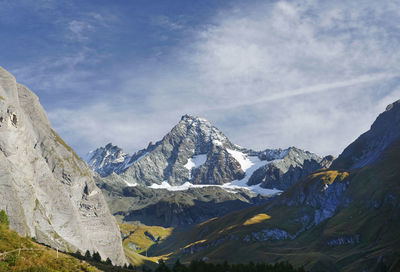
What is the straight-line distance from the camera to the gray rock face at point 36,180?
126875mm

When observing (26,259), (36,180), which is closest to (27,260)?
(26,259)

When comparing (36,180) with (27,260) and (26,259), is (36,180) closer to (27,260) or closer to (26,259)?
(26,259)

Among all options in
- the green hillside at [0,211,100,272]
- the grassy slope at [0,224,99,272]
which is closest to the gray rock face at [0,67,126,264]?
the grassy slope at [0,224,99,272]

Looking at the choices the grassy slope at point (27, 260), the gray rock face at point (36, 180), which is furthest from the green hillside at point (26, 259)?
the gray rock face at point (36, 180)

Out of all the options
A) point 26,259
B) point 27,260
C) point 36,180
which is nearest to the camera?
point 27,260

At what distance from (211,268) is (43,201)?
287 feet

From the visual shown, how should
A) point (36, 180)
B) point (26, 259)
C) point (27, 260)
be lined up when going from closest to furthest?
point (27, 260) → point (26, 259) → point (36, 180)

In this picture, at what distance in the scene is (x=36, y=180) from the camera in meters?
158

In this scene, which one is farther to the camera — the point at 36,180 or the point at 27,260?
the point at 36,180

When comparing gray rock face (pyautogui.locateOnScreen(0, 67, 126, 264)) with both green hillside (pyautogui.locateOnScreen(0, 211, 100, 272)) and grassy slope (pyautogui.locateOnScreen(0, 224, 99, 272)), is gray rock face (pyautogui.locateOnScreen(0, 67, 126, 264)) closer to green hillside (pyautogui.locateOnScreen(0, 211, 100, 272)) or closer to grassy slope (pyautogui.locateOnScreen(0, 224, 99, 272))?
grassy slope (pyautogui.locateOnScreen(0, 224, 99, 272))

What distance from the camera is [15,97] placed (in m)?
170

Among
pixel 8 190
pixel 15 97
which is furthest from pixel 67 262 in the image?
pixel 15 97

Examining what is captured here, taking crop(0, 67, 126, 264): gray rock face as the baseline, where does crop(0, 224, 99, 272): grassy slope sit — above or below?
below

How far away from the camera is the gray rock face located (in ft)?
416
